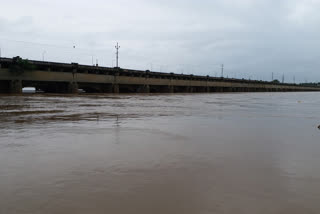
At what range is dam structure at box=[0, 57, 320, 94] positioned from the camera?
42.7 m

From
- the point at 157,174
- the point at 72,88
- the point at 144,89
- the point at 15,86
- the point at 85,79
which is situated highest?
the point at 85,79

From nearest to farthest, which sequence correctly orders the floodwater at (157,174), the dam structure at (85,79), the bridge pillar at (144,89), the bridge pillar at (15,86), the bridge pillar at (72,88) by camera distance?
the floodwater at (157,174)
the bridge pillar at (15,86)
the dam structure at (85,79)
the bridge pillar at (72,88)
the bridge pillar at (144,89)

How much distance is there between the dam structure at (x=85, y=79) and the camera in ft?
140

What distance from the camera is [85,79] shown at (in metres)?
A: 52.6

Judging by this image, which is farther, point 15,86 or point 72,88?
point 72,88

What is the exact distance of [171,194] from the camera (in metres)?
3.94

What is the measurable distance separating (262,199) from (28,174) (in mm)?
3933

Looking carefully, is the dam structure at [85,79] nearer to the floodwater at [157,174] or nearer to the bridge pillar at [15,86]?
the bridge pillar at [15,86]

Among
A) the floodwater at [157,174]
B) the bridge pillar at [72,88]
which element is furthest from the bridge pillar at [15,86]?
the floodwater at [157,174]

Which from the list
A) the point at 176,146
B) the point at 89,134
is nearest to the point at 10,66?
the point at 89,134

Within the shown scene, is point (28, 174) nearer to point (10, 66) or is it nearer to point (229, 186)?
point (229, 186)

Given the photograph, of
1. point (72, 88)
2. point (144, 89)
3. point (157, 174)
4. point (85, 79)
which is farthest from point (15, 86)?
point (157, 174)

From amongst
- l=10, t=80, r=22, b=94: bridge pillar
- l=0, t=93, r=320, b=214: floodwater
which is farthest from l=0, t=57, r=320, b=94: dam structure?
l=0, t=93, r=320, b=214: floodwater

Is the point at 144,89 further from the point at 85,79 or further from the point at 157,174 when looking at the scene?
the point at 157,174
